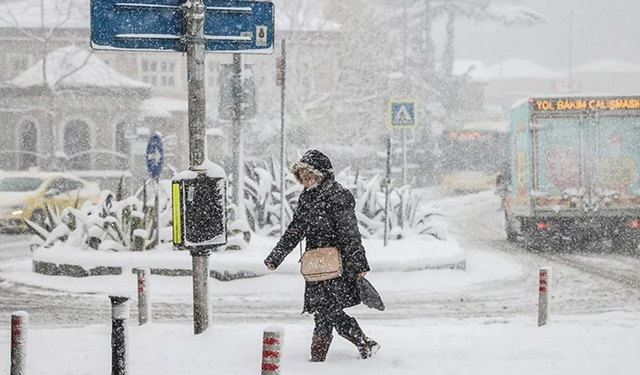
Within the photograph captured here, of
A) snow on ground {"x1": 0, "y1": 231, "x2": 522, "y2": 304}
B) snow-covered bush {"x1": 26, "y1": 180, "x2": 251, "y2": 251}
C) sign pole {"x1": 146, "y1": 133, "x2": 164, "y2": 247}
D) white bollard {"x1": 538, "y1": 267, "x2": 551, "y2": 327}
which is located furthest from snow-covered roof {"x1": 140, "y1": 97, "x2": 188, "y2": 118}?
white bollard {"x1": 538, "y1": 267, "x2": 551, "y2": 327}

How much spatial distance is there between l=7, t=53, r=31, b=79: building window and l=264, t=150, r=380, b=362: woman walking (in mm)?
39007

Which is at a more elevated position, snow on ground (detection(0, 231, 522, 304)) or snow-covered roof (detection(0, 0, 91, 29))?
snow-covered roof (detection(0, 0, 91, 29))

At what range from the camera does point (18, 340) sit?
19.5ft

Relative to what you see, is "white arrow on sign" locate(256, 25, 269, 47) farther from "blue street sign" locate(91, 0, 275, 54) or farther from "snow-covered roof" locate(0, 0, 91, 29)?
"snow-covered roof" locate(0, 0, 91, 29)

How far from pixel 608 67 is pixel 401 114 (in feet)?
320

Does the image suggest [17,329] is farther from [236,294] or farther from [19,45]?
[19,45]

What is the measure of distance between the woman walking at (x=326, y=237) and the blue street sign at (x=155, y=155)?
649 cm

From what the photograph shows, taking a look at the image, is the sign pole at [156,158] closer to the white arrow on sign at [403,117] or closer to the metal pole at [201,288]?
the white arrow on sign at [403,117]

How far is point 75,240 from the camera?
13820 millimetres

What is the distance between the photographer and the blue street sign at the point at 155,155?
13.0 metres

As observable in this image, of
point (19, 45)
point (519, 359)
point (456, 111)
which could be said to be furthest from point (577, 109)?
point (456, 111)

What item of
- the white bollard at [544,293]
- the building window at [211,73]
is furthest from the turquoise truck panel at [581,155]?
the building window at [211,73]

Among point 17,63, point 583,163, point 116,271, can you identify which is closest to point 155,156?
point 116,271

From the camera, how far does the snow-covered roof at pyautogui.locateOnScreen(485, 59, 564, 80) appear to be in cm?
10619
